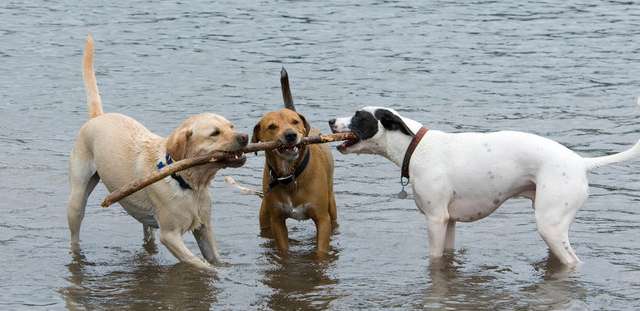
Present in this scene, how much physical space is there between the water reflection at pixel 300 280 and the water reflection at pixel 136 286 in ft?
1.53

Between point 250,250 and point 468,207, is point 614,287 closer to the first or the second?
point 468,207

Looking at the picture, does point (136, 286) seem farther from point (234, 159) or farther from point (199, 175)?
point (234, 159)

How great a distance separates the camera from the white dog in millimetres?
8578

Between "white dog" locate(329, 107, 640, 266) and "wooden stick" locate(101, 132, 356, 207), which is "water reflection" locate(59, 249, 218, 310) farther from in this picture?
"white dog" locate(329, 107, 640, 266)

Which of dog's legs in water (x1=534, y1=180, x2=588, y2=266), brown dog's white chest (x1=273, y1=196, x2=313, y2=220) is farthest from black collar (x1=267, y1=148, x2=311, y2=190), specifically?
dog's legs in water (x1=534, y1=180, x2=588, y2=266)

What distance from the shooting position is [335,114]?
14742 mm

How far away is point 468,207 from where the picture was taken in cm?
912

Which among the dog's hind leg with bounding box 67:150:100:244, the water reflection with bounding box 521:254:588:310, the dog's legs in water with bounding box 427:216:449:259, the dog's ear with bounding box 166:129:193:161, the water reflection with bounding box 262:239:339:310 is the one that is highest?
the dog's ear with bounding box 166:129:193:161

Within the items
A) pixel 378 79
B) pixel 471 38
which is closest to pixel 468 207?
pixel 378 79

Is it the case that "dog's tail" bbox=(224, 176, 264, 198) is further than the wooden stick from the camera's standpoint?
Yes

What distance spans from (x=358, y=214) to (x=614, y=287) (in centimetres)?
291

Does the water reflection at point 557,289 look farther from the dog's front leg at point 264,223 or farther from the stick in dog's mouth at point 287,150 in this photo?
the dog's front leg at point 264,223

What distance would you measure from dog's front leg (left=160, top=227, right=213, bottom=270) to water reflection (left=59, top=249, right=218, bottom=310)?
0.28 feet

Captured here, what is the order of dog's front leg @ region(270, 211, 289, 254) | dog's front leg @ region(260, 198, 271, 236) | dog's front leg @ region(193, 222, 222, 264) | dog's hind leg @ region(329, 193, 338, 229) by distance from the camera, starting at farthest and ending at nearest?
dog's hind leg @ region(329, 193, 338, 229) → dog's front leg @ region(260, 198, 271, 236) → dog's front leg @ region(270, 211, 289, 254) → dog's front leg @ region(193, 222, 222, 264)
